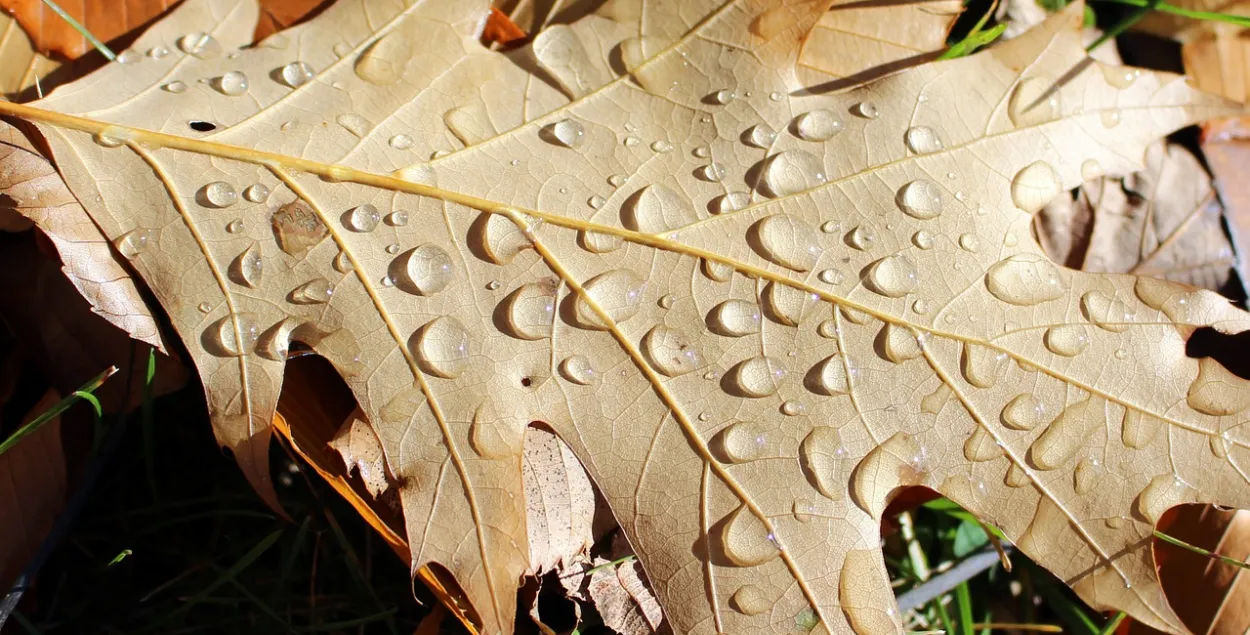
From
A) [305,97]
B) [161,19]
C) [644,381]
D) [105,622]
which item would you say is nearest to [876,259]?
[644,381]

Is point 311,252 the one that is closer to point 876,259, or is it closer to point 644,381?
point 644,381

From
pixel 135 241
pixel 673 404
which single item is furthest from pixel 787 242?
pixel 135 241

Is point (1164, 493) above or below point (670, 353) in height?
below

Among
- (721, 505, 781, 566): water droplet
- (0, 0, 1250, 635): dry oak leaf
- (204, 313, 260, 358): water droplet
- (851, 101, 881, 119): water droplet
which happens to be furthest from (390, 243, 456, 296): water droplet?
(851, 101, 881, 119): water droplet

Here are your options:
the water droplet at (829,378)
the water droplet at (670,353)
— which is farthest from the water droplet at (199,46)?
the water droplet at (829,378)

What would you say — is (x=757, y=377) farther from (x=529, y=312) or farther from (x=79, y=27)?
(x=79, y=27)

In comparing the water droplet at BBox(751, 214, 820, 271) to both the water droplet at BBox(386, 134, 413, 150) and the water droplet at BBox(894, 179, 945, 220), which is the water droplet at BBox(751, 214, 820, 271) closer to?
the water droplet at BBox(894, 179, 945, 220)
